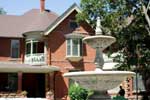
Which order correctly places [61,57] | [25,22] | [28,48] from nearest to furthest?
1. [61,57]
2. [28,48]
3. [25,22]

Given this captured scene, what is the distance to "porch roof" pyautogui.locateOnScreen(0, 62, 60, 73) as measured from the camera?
39.0m

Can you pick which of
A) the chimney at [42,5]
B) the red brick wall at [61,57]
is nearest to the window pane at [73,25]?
the red brick wall at [61,57]

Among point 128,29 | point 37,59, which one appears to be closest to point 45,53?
point 37,59

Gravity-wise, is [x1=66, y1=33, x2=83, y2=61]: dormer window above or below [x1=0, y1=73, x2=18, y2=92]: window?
above

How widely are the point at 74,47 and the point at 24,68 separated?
6226mm

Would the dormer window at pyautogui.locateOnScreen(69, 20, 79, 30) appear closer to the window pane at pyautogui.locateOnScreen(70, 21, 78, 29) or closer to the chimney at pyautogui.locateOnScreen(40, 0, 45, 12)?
the window pane at pyautogui.locateOnScreen(70, 21, 78, 29)

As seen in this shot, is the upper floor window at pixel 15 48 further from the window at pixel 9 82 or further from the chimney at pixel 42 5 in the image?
the chimney at pixel 42 5

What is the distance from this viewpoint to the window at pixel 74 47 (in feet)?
139

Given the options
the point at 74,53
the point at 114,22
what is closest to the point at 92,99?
the point at 114,22

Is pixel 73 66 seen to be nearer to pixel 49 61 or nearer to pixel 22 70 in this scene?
pixel 49 61

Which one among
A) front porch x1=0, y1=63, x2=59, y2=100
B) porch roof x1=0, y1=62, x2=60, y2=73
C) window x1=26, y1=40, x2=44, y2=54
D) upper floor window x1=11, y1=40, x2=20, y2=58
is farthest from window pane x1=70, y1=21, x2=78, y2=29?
upper floor window x1=11, y1=40, x2=20, y2=58

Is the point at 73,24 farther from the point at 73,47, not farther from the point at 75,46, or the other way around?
the point at 73,47

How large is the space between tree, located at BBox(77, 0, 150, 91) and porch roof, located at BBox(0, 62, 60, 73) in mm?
7826

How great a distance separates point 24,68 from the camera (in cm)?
3938
